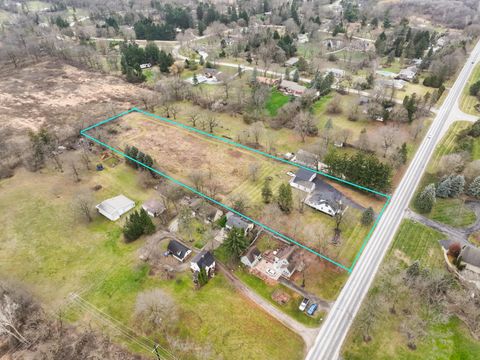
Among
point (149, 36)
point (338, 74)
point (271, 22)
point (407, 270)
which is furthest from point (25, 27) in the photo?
point (407, 270)

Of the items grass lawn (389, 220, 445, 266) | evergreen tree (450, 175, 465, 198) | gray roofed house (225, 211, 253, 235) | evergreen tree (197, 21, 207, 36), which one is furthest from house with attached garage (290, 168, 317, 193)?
evergreen tree (197, 21, 207, 36)

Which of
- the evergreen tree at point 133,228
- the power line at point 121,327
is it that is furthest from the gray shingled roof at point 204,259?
the evergreen tree at point 133,228

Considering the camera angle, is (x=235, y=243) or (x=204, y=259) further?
(x=235, y=243)

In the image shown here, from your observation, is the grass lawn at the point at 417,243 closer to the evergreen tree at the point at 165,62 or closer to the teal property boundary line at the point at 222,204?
the teal property boundary line at the point at 222,204

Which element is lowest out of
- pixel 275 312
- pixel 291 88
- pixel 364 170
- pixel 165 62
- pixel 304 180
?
pixel 275 312

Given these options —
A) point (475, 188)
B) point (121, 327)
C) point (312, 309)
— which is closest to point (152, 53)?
point (121, 327)

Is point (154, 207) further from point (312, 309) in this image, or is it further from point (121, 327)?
point (312, 309)

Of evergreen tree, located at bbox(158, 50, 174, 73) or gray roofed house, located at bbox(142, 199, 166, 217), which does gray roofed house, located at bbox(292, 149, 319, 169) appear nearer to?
gray roofed house, located at bbox(142, 199, 166, 217)
